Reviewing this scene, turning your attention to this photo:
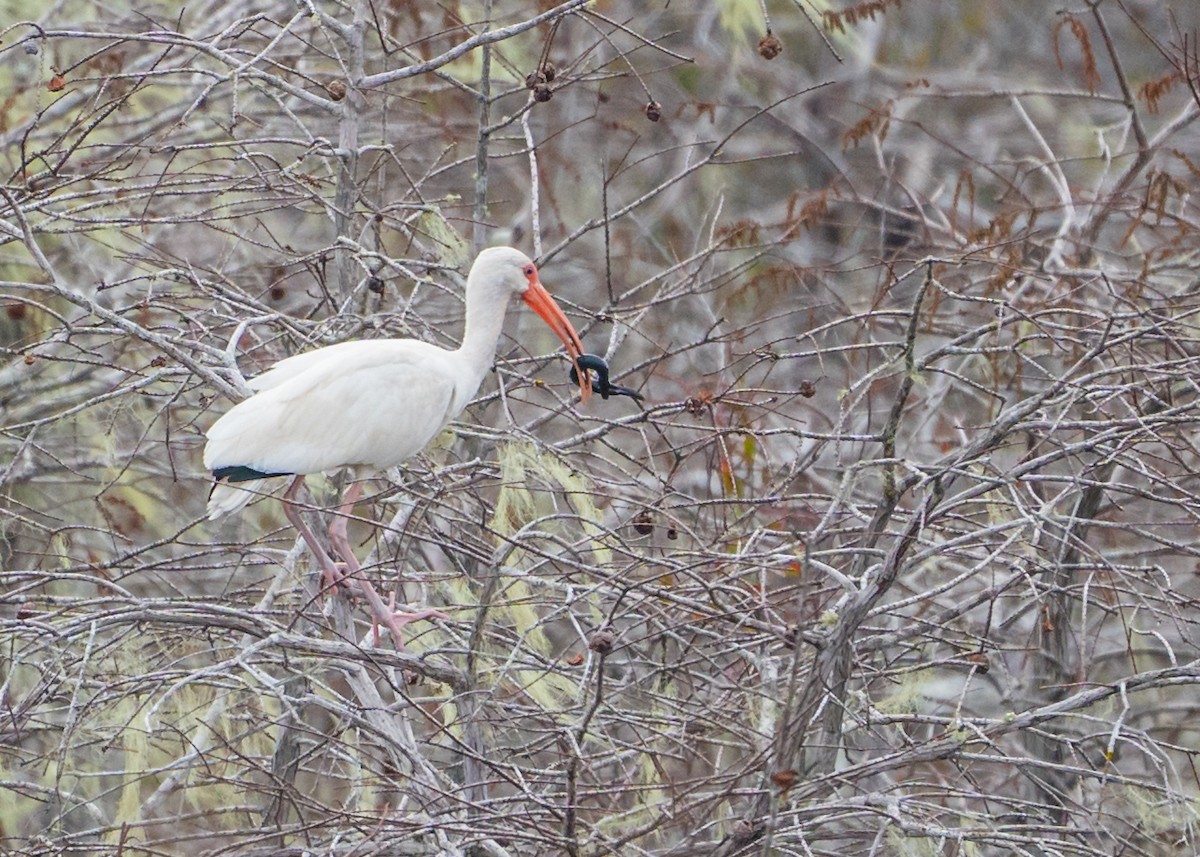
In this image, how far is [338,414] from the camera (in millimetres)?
5422

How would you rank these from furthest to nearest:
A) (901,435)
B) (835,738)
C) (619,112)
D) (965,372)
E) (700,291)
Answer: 1. (619,112)
2. (901,435)
3. (965,372)
4. (700,291)
5. (835,738)

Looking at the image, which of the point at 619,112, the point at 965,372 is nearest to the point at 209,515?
the point at 965,372

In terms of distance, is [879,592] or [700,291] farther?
[700,291]

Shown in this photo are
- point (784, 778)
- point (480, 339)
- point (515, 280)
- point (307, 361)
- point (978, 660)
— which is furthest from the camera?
point (515, 280)

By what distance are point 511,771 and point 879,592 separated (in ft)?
3.55

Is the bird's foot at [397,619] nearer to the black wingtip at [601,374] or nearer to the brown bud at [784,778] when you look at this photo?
the black wingtip at [601,374]

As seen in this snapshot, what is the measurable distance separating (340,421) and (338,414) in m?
0.03

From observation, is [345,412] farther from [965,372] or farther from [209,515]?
[965,372]

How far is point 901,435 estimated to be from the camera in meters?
8.58

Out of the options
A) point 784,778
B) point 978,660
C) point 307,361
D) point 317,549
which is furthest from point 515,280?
point 784,778

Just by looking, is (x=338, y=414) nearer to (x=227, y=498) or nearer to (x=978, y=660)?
(x=227, y=498)

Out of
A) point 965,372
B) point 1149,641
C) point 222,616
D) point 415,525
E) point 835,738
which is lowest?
point 1149,641

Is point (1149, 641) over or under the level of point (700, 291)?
under

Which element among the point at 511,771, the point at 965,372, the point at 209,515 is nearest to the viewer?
the point at 511,771
